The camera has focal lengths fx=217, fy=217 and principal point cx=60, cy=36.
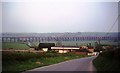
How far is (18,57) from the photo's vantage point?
62.2 feet

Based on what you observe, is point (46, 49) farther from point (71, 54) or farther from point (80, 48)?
point (80, 48)

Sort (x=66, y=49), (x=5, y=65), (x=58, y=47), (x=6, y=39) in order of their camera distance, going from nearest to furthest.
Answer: (x=5, y=65) < (x=6, y=39) < (x=58, y=47) < (x=66, y=49)

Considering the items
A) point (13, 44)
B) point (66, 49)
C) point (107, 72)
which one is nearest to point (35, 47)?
point (13, 44)

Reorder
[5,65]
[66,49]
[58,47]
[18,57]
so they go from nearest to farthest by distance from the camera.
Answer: [5,65]
[18,57]
[58,47]
[66,49]

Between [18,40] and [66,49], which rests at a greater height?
[18,40]

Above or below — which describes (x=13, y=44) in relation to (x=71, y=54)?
above

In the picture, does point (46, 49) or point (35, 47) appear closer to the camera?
point (35, 47)

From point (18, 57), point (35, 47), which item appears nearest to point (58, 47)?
point (35, 47)

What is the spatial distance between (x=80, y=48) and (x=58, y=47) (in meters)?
4.32

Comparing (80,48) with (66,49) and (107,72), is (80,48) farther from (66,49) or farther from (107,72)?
(107,72)

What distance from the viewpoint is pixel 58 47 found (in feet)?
130

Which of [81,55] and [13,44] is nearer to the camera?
[13,44]

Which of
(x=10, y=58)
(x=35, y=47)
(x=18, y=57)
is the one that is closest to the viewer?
(x=10, y=58)

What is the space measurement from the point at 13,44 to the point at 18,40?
104 centimetres
